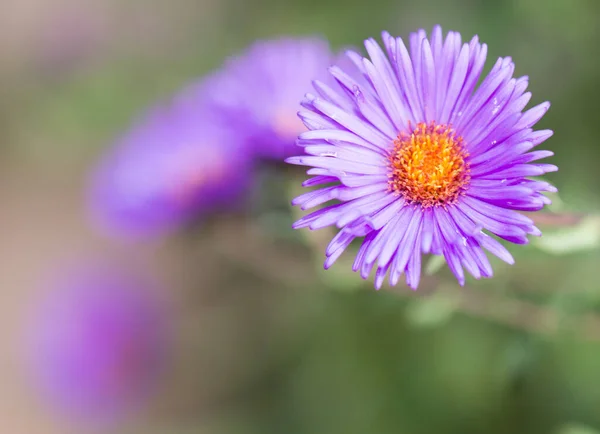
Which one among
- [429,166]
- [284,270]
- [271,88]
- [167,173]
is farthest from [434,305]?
[167,173]

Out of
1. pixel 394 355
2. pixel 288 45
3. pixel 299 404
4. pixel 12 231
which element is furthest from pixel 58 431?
pixel 288 45

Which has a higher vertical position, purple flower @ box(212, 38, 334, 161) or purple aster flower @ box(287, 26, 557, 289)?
purple flower @ box(212, 38, 334, 161)

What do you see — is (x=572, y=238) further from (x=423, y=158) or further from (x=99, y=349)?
(x=99, y=349)

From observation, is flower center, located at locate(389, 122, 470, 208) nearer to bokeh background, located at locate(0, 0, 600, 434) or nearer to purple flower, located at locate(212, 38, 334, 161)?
bokeh background, located at locate(0, 0, 600, 434)

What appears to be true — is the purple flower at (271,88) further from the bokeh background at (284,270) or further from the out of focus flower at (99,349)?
the out of focus flower at (99,349)

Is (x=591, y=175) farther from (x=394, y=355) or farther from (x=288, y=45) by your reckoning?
(x=288, y=45)

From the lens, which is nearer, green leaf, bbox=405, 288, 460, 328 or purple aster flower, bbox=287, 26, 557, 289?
purple aster flower, bbox=287, 26, 557, 289

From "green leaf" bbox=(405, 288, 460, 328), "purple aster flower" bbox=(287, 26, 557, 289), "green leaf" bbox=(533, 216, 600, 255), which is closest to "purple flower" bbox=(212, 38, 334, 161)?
"green leaf" bbox=(405, 288, 460, 328)

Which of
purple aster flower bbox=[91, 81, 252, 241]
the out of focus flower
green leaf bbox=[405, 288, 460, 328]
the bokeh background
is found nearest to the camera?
green leaf bbox=[405, 288, 460, 328]
